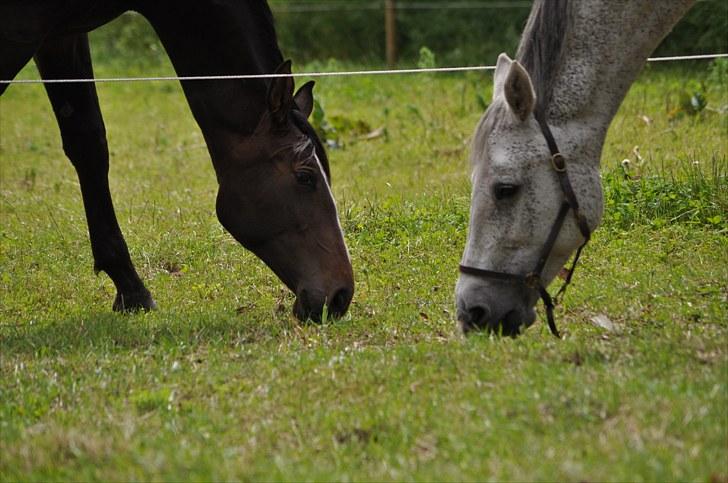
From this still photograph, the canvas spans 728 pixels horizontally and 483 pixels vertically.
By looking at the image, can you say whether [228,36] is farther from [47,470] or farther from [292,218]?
[47,470]

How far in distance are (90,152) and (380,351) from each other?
2.34 metres

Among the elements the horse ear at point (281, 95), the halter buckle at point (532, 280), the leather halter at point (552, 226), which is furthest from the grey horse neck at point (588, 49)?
the horse ear at point (281, 95)

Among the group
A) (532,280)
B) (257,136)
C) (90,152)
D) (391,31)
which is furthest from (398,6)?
(532,280)

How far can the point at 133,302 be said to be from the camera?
5.89 meters

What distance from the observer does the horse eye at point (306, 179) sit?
524 cm

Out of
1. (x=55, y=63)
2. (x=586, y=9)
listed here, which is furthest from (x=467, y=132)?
(x=586, y=9)

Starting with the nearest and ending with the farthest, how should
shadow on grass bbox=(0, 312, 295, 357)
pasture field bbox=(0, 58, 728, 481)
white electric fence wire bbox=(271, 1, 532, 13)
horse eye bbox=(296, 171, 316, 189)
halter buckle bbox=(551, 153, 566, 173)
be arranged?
1. pasture field bbox=(0, 58, 728, 481)
2. halter buckle bbox=(551, 153, 566, 173)
3. shadow on grass bbox=(0, 312, 295, 357)
4. horse eye bbox=(296, 171, 316, 189)
5. white electric fence wire bbox=(271, 1, 532, 13)

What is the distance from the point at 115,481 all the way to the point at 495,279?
1.81 meters

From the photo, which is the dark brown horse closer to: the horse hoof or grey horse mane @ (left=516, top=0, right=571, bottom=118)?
the horse hoof

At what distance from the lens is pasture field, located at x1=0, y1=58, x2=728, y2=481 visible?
3.30 metres

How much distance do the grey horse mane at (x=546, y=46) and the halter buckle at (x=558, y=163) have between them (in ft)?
0.60

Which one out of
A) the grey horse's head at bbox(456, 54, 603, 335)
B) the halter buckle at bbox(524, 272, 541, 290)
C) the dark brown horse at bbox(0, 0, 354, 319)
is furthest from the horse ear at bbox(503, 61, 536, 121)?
the dark brown horse at bbox(0, 0, 354, 319)

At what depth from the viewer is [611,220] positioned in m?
6.51

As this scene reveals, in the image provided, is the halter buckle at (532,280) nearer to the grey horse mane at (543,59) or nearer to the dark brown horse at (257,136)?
the grey horse mane at (543,59)
